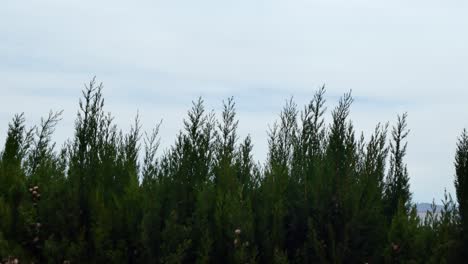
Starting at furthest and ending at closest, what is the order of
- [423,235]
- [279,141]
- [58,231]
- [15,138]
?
[15,138], [279,141], [58,231], [423,235]

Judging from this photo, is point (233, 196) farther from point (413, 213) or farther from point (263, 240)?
point (413, 213)

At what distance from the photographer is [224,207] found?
8.98 metres

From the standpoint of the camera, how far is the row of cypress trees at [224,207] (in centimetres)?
882

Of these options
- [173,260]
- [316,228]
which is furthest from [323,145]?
[173,260]

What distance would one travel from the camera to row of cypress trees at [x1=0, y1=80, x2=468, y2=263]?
8820 mm

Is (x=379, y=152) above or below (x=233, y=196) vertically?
above

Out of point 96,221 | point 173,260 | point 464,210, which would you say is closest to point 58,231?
point 96,221

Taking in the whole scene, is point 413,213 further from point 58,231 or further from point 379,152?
point 58,231

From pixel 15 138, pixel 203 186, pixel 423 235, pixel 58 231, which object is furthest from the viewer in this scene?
pixel 15 138

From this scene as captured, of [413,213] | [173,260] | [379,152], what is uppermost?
[379,152]

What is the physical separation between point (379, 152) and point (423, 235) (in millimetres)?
1602

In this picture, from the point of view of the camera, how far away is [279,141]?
1163 centimetres

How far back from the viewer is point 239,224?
346 inches

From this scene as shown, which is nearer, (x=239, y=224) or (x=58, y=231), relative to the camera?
(x=239, y=224)
